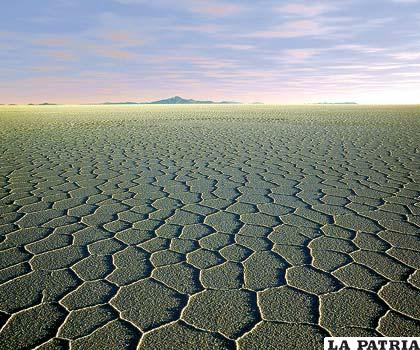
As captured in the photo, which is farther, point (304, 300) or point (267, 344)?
point (304, 300)

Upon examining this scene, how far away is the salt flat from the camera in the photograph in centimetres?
161

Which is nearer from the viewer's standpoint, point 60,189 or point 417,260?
point 417,260

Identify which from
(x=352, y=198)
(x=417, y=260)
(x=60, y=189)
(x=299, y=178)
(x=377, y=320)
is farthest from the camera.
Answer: (x=299, y=178)

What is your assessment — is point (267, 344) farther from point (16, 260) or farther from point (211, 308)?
point (16, 260)

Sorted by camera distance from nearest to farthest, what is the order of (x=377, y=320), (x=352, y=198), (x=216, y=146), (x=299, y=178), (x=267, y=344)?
(x=267, y=344)
(x=377, y=320)
(x=352, y=198)
(x=299, y=178)
(x=216, y=146)

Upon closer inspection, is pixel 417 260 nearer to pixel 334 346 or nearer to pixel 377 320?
pixel 377 320

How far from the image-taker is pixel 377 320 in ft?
5.41

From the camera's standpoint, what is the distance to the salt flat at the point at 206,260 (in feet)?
5.27

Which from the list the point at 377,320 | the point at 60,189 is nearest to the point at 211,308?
the point at 377,320

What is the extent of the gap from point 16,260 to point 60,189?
1904 mm

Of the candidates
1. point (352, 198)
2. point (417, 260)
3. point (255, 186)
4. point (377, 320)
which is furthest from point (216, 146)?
point (377, 320)

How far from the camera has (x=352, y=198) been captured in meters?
3.65

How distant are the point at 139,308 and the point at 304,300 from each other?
751 millimetres

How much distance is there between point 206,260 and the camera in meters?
2.26
